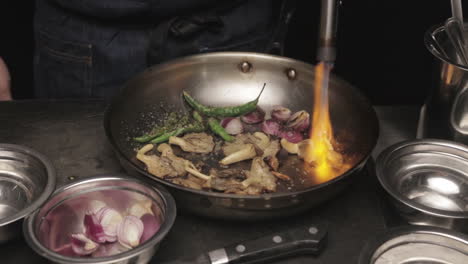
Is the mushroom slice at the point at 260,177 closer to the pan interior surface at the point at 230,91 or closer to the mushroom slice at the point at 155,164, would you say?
the mushroom slice at the point at 155,164

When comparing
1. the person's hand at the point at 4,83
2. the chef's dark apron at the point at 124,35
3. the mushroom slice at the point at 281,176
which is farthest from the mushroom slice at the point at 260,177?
the person's hand at the point at 4,83

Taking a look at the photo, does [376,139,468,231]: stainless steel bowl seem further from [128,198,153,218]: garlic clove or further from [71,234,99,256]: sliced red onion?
[71,234,99,256]: sliced red onion

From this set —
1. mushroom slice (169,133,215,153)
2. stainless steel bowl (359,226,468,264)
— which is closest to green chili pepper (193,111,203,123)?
mushroom slice (169,133,215,153)

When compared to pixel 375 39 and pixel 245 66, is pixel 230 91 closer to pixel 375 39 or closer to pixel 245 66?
pixel 245 66

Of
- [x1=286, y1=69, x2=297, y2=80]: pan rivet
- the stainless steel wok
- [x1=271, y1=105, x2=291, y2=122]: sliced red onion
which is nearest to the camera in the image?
the stainless steel wok

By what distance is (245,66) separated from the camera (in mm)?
2125

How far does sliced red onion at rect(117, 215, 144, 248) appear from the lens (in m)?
1.36

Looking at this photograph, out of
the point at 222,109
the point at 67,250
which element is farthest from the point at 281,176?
the point at 67,250

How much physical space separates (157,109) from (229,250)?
80 cm

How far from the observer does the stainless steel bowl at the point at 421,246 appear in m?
1.40

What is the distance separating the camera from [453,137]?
69.2 inches

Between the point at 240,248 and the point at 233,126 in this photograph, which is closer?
the point at 240,248

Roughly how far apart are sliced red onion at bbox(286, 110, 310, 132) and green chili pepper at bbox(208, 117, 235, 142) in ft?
0.73

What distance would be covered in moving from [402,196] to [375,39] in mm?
1806
